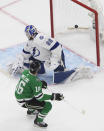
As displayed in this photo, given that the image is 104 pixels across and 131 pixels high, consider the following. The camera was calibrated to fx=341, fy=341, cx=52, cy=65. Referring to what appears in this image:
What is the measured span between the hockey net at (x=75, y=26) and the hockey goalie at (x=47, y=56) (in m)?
0.57

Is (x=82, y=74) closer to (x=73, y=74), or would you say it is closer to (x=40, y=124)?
(x=73, y=74)

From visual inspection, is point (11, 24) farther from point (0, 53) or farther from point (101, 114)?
point (101, 114)

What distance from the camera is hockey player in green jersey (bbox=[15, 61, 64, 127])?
396 centimetres

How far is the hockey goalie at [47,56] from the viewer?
5.06 metres

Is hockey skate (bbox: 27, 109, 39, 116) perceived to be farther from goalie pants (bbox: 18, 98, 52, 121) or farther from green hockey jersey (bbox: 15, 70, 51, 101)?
green hockey jersey (bbox: 15, 70, 51, 101)

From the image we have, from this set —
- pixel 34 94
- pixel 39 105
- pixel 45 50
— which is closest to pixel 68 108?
pixel 39 105

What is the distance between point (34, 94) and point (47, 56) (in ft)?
4.26

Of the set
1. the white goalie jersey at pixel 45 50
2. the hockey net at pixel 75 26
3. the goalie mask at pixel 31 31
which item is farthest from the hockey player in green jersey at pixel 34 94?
the hockey net at pixel 75 26

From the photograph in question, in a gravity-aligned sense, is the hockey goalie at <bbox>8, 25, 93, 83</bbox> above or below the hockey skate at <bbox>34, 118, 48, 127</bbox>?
above

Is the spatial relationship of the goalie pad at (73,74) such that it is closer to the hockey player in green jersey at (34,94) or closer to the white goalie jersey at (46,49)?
the white goalie jersey at (46,49)

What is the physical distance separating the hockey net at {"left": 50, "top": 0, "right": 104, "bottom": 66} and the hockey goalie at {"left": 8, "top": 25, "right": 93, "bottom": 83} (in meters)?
0.57

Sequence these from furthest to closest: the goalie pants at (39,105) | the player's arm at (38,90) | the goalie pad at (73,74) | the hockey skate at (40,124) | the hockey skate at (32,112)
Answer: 1. the goalie pad at (73,74)
2. the hockey skate at (32,112)
3. the hockey skate at (40,124)
4. the goalie pants at (39,105)
5. the player's arm at (38,90)

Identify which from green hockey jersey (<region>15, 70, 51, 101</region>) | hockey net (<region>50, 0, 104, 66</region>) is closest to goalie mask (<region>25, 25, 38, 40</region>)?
hockey net (<region>50, 0, 104, 66</region>)

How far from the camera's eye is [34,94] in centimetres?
400
